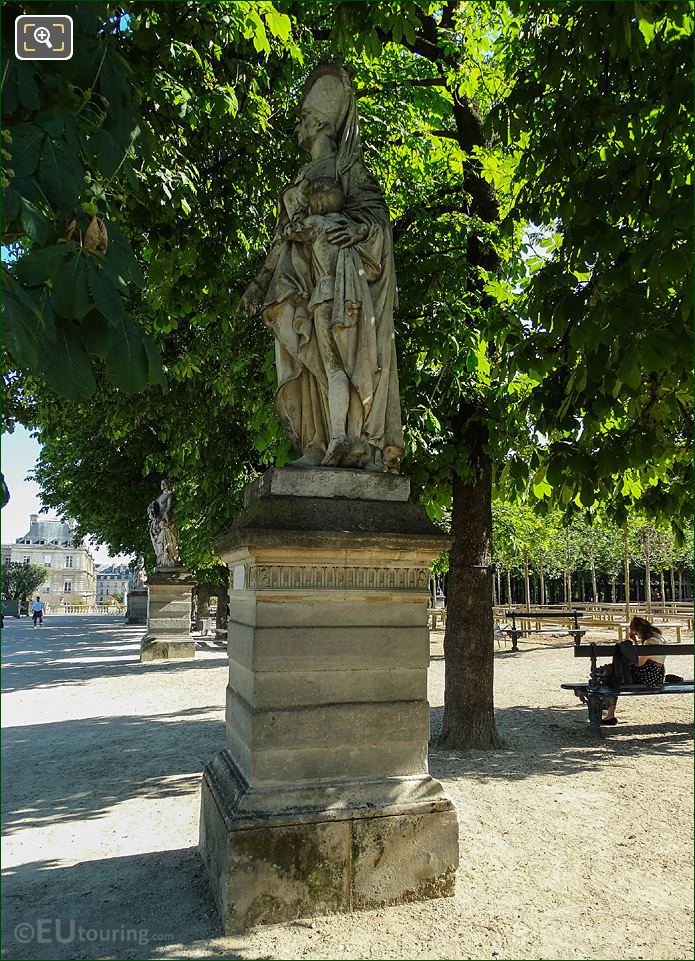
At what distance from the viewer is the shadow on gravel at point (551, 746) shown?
274 inches

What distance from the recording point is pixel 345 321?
4.46 metres

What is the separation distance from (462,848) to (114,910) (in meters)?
2.17

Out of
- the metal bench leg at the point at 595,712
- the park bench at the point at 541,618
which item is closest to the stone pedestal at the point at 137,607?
Answer: the park bench at the point at 541,618

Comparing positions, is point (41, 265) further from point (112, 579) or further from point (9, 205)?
point (112, 579)

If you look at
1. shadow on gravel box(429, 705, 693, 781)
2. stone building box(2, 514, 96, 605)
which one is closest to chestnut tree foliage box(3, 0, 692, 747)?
shadow on gravel box(429, 705, 693, 781)

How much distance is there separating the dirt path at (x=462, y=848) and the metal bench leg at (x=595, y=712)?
0.66 feet

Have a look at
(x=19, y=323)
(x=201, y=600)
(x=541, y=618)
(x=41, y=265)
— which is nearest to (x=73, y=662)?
(x=541, y=618)

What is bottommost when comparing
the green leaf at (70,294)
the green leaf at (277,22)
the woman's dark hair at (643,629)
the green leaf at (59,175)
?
the woman's dark hair at (643,629)

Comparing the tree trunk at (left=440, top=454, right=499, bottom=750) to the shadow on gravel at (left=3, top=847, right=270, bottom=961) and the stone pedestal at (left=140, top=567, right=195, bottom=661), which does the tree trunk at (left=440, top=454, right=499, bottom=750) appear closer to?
the shadow on gravel at (left=3, top=847, right=270, bottom=961)

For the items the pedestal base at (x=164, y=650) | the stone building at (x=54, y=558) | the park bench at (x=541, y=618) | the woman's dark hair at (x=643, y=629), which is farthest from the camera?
the stone building at (x=54, y=558)

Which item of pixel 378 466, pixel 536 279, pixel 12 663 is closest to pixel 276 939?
pixel 378 466

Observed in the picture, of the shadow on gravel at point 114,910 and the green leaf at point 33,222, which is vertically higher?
the green leaf at point 33,222

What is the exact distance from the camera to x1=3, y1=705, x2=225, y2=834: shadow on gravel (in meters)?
5.93

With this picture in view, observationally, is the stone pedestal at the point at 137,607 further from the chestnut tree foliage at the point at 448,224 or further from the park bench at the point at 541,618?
the chestnut tree foliage at the point at 448,224
